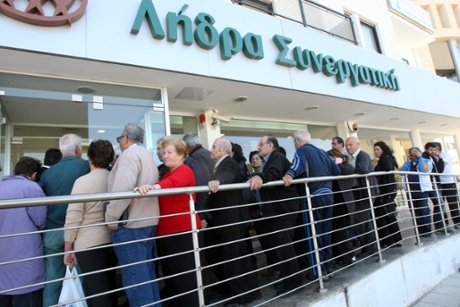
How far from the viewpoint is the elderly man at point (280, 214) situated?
2787 millimetres

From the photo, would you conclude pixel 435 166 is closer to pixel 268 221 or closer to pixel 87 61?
pixel 268 221

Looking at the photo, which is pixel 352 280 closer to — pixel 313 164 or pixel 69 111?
pixel 313 164

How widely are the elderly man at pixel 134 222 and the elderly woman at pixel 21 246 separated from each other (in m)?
0.57

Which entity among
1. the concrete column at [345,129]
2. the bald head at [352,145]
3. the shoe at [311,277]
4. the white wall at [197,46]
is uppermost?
the white wall at [197,46]

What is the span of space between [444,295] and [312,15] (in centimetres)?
615

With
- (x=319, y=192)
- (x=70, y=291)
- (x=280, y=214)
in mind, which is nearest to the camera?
(x=70, y=291)

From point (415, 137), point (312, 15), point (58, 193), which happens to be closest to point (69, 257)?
point (58, 193)

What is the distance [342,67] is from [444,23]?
1536 centimetres

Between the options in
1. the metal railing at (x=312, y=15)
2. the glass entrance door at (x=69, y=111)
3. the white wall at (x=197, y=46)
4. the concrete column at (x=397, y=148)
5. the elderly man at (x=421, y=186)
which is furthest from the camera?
the concrete column at (x=397, y=148)

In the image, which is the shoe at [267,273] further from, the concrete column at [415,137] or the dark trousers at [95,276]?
the concrete column at [415,137]

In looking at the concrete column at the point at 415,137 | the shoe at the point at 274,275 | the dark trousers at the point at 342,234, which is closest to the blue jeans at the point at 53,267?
the shoe at the point at 274,275

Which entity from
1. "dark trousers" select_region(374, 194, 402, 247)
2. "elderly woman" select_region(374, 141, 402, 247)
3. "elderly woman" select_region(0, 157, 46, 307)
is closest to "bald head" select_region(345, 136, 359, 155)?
"elderly woman" select_region(374, 141, 402, 247)

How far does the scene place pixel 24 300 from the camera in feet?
7.06

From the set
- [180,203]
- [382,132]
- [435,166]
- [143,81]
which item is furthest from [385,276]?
[382,132]
